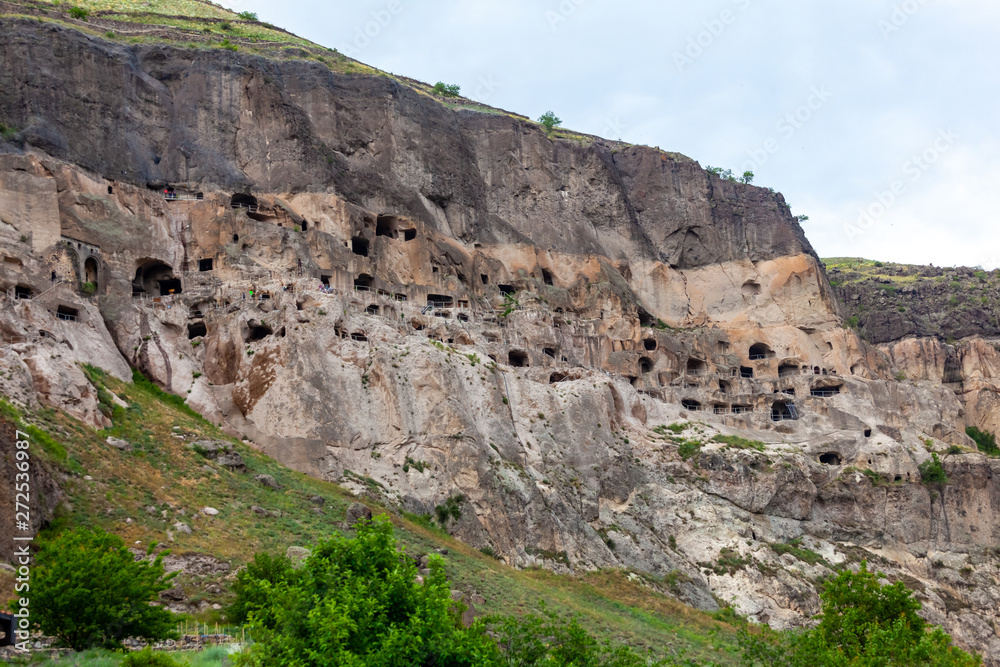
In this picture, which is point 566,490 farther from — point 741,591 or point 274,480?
point 274,480

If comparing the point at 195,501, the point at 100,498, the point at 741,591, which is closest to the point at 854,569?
the point at 741,591

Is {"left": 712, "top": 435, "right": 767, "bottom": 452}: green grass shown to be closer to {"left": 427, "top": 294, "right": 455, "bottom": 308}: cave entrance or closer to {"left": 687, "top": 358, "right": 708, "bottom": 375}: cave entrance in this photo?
{"left": 687, "top": 358, "right": 708, "bottom": 375}: cave entrance

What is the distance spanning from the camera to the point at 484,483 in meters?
46.3

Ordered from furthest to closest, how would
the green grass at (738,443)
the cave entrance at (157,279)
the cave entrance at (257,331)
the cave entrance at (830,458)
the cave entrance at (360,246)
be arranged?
the cave entrance at (360,246), the cave entrance at (830,458), the green grass at (738,443), the cave entrance at (157,279), the cave entrance at (257,331)

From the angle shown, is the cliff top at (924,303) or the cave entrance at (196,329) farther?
the cliff top at (924,303)

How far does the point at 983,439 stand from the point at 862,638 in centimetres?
4812

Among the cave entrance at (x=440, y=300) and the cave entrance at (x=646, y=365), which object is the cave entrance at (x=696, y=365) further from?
the cave entrance at (x=440, y=300)

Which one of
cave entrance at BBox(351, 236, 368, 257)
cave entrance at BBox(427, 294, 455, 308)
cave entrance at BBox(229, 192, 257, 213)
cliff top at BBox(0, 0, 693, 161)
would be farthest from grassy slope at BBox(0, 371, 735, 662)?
cliff top at BBox(0, 0, 693, 161)

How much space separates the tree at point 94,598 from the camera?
22469 millimetres

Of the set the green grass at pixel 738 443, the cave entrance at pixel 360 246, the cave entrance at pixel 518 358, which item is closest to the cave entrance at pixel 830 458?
the green grass at pixel 738 443

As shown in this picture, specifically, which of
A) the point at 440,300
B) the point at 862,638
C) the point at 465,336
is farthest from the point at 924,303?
the point at 862,638

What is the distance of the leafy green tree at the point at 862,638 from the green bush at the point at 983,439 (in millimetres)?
43470

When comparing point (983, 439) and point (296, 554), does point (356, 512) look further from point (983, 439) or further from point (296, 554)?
point (983, 439)

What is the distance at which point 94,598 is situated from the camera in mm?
22719
